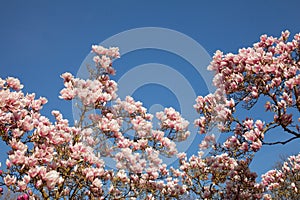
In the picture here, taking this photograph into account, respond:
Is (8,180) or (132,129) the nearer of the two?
(8,180)

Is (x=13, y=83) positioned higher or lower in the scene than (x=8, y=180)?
higher

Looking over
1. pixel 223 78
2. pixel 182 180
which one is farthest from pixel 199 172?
pixel 223 78

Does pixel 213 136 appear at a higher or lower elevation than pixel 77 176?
higher

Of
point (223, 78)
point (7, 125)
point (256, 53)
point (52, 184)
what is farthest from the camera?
point (223, 78)

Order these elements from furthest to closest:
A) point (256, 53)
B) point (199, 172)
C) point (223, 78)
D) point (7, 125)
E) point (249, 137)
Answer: point (199, 172), point (223, 78), point (256, 53), point (249, 137), point (7, 125)

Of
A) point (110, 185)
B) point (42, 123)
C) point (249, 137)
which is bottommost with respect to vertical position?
point (110, 185)

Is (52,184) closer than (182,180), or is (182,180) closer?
(52,184)

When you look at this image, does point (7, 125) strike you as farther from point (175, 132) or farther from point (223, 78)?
point (223, 78)

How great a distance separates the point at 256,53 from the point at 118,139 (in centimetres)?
309

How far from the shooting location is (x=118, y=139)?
5.61m

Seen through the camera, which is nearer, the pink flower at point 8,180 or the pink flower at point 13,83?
the pink flower at point 8,180

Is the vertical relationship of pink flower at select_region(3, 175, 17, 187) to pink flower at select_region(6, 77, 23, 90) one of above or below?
below

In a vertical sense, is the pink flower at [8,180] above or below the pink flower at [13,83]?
below

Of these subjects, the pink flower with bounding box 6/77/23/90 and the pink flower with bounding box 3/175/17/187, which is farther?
the pink flower with bounding box 6/77/23/90
